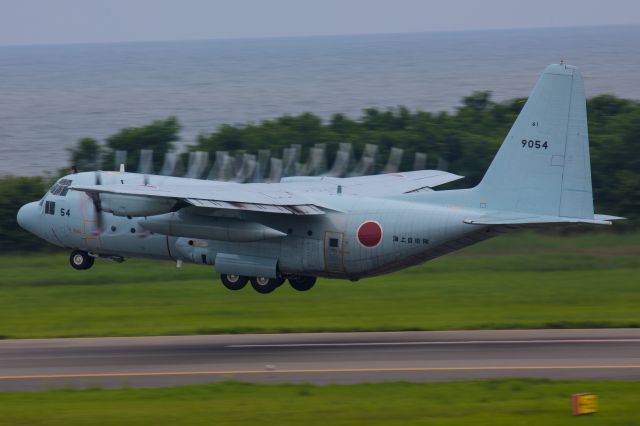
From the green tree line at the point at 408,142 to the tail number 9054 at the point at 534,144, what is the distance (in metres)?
22.2

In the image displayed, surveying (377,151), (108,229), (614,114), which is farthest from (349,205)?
(614,114)

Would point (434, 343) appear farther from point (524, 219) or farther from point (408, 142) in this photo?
point (408, 142)

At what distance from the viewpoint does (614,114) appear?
64.8 metres

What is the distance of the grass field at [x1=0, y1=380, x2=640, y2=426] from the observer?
2006 centimetres

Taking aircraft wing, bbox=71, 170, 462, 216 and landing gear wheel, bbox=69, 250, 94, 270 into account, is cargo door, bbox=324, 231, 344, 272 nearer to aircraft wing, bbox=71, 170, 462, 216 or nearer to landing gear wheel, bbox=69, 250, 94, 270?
aircraft wing, bbox=71, 170, 462, 216

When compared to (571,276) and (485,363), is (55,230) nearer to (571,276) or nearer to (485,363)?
(485,363)

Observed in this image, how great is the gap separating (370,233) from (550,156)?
574 cm

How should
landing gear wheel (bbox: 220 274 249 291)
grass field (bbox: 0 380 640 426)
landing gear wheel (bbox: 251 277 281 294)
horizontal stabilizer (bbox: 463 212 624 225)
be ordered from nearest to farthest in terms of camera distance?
grass field (bbox: 0 380 640 426) → horizontal stabilizer (bbox: 463 212 624 225) → landing gear wheel (bbox: 251 277 281 294) → landing gear wheel (bbox: 220 274 249 291)

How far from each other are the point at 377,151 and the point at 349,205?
24.5m

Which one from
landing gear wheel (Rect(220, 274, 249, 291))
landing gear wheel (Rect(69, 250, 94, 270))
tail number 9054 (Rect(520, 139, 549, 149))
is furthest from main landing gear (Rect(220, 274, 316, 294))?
tail number 9054 (Rect(520, 139, 549, 149))

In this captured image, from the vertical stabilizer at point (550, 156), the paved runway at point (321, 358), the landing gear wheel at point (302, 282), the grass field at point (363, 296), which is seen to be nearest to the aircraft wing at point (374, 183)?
the landing gear wheel at point (302, 282)

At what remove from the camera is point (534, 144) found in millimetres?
29766

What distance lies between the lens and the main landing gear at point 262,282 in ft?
114

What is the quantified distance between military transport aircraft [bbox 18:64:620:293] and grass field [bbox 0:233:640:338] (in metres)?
1.98
